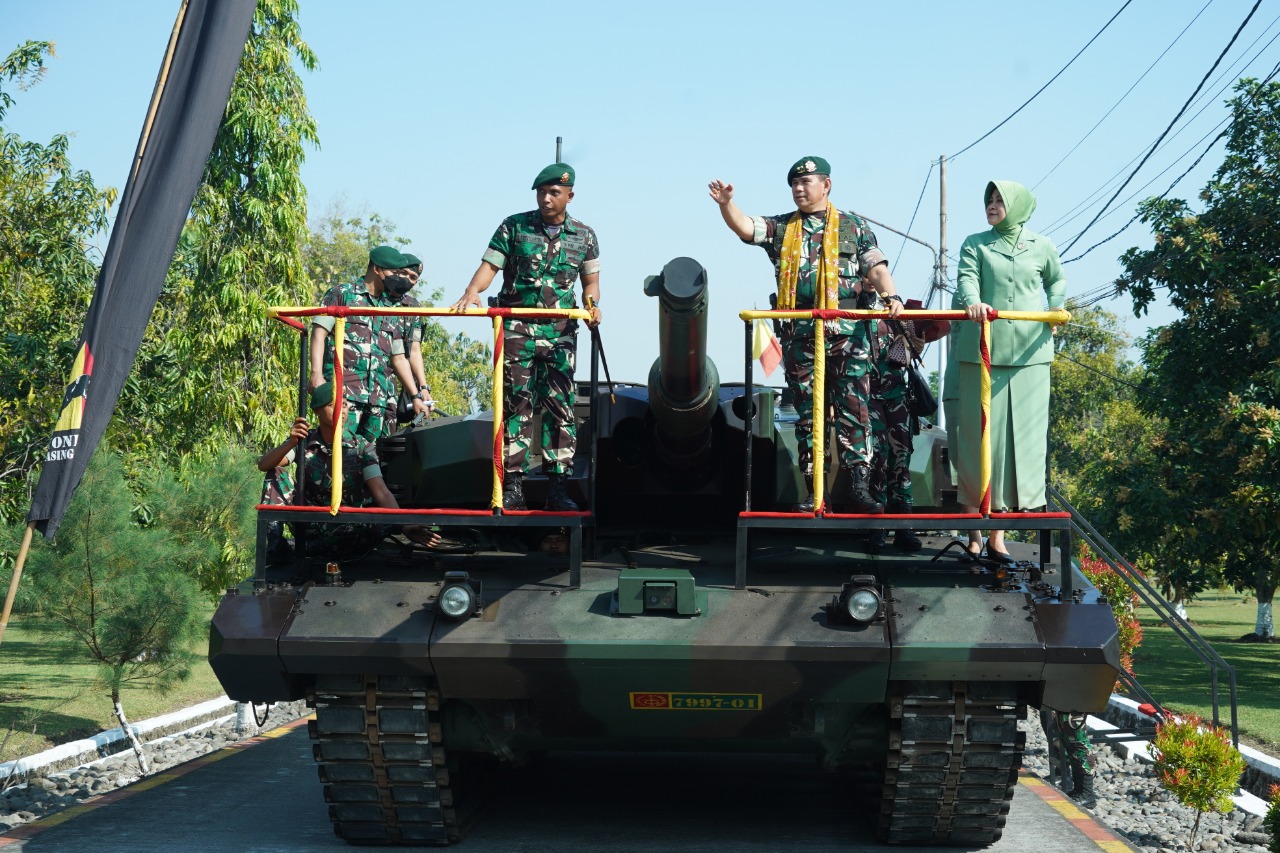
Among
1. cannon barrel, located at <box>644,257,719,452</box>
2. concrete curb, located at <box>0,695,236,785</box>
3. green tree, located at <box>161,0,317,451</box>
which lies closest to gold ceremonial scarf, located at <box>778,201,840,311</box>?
cannon barrel, located at <box>644,257,719,452</box>

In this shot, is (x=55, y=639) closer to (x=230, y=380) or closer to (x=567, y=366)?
(x=230, y=380)

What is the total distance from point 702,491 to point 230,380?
902cm

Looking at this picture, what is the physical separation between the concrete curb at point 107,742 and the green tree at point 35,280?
2702 millimetres

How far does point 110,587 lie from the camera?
11.2 meters

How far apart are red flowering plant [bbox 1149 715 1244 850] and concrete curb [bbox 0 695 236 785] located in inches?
273

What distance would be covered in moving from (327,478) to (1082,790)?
220 inches

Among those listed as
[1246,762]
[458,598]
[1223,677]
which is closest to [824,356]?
[458,598]

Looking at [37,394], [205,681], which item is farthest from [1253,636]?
[37,394]

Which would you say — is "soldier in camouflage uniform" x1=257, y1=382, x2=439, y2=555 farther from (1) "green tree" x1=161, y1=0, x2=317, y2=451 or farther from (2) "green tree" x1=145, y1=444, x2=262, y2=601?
(1) "green tree" x1=161, y1=0, x2=317, y2=451

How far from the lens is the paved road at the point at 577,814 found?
24.0 ft

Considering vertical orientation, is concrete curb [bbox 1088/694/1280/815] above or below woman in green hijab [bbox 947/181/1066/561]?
below

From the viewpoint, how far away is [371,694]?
6777 mm

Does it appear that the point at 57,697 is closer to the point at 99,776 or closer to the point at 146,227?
the point at 99,776

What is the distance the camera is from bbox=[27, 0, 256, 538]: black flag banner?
21.0 feet
